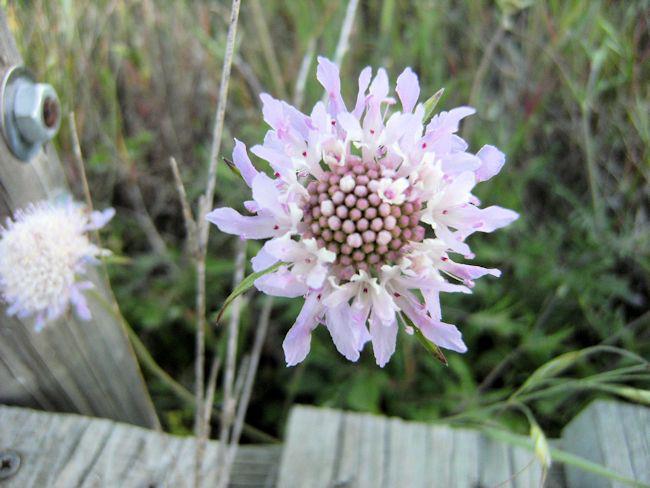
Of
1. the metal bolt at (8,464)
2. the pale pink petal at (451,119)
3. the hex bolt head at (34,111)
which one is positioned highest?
the hex bolt head at (34,111)

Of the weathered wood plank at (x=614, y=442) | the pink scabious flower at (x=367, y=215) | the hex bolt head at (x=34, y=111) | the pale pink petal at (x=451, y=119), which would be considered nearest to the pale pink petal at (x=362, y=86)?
the pink scabious flower at (x=367, y=215)

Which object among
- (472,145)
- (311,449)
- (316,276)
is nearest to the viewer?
(316,276)

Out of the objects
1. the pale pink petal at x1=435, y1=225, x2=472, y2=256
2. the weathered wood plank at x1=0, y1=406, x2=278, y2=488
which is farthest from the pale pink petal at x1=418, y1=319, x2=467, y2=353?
the weathered wood plank at x1=0, y1=406, x2=278, y2=488

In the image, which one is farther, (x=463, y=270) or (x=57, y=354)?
(x=57, y=354)

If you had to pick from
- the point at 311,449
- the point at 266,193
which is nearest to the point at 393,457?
the point at 311,449

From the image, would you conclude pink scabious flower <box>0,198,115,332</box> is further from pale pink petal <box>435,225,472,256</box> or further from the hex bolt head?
pale pink petal <box>435,225,472,256</box>

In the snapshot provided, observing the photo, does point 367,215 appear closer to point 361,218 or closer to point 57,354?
point 361,218

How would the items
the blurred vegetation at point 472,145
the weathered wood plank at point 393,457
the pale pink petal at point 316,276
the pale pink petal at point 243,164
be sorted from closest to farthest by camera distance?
1. the pale pink petal at point 316,276
2. the pale pink petal at point 243,164
3. the weathered wood plank at point 393,457
4. the blurred vegetation at point 472,145

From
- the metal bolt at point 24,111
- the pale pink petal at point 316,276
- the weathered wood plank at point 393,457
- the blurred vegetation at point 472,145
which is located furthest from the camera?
the blurred vegetation at point 472,145

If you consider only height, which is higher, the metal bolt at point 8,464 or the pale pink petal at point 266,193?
the pale pink petal at point 266,193

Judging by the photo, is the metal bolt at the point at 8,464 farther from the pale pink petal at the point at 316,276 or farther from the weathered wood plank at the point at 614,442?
the weathered wood plank at the point at 614,442
